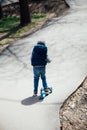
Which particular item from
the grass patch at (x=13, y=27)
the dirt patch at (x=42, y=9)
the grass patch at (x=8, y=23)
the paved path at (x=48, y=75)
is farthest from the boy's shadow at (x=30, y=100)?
the grass patch at (x=8, y=23)

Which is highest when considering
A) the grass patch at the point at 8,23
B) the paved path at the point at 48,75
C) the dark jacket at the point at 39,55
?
the dark jacket at the point at 39,55

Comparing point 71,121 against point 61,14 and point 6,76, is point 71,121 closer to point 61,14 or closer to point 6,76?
point 6,76

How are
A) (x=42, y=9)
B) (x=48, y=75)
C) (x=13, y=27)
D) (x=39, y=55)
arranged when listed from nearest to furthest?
(x=39, y=55)
(x=48, y=75)
(x=13, y=27)
(x=42, y=9)

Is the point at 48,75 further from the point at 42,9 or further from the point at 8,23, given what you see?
the point at 42,9

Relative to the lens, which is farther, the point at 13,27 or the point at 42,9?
the point at 42,9

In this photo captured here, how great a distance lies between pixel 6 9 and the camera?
25.4 metres

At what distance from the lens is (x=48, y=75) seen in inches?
476

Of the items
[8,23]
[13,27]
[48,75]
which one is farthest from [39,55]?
[8,23]

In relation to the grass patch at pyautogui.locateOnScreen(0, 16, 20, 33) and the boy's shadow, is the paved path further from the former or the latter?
the grass patch at pyautogui.locateOnScreen(0, 16, 20, 33)

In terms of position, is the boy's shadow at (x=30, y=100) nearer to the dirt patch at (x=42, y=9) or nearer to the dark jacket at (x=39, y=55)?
the dark jacket at (x=39, y=55)

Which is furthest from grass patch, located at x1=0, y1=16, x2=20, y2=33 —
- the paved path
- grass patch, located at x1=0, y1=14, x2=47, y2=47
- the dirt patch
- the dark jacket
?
the dark jacket

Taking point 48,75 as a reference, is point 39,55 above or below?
above

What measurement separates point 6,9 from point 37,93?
15.7m

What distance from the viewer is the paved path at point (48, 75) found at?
9281 millimetres
